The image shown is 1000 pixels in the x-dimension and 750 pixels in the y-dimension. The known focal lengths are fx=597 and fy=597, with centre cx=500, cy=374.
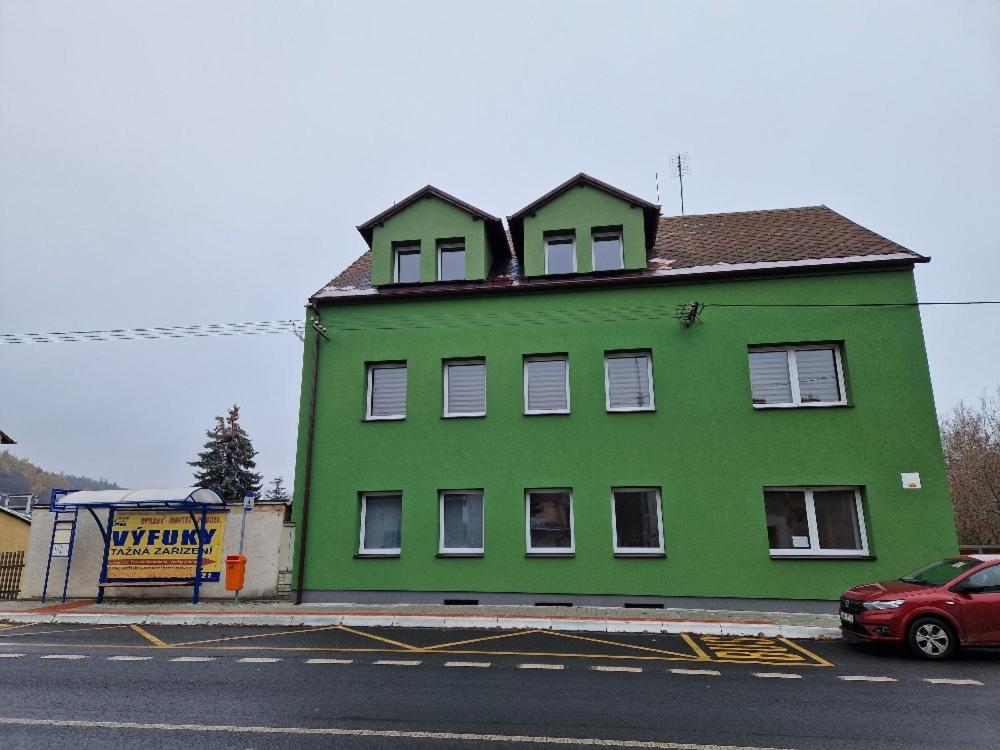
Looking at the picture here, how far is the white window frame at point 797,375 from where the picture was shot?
13219 mm

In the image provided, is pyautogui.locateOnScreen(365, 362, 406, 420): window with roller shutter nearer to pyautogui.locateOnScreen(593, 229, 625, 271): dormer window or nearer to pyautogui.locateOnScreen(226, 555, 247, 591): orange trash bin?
pyautogui.locateOnScreen(226, 555, 247, 591): orange trash bin

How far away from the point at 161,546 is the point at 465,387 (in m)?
8.41

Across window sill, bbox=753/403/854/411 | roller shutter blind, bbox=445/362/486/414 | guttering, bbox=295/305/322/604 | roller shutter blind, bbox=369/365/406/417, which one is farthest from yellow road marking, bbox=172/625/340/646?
window sill, bbox=753/403/854/411

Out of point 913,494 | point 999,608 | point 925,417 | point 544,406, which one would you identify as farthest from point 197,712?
point 925,417

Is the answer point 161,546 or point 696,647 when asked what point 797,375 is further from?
point 161,546

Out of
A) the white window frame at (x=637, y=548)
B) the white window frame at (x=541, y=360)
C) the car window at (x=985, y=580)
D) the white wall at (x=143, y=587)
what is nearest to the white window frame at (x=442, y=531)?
the white window frame at (x=541, y=360)

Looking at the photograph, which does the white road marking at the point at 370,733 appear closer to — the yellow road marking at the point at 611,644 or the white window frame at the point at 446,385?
the yellow road marking at the point at 611,644

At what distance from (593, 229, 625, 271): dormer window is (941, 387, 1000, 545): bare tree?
2665 cm

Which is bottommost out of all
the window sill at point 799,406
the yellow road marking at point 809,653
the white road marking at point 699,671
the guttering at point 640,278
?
the yellow road marking at point 809,653

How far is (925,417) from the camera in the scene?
12773 mm

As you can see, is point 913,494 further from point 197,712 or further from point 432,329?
point 197,712

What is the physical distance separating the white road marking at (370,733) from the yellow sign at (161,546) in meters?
8.88

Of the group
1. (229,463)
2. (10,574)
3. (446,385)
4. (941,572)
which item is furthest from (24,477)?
(941,572)

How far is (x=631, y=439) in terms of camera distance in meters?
13.5
